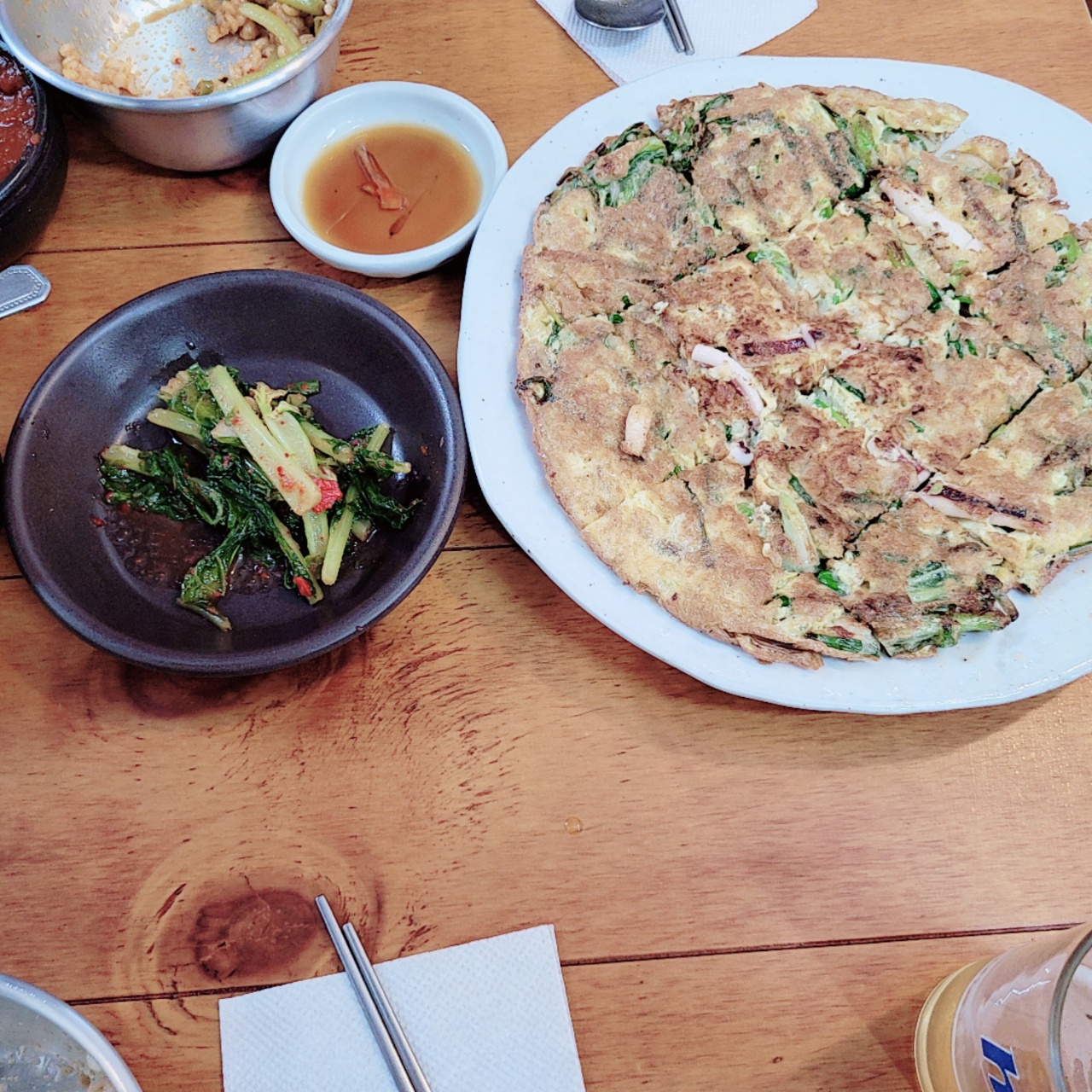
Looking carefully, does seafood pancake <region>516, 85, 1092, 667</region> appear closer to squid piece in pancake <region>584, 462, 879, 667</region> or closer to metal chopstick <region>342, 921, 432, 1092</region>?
squid piece in pancake <region>584, 462, 879, 667</region>

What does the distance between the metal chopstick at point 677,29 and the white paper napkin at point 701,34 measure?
15 millimetres

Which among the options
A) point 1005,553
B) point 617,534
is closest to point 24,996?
point 617,534

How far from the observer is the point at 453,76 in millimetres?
2404

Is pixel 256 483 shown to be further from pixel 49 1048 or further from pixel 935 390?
pixel 935 390

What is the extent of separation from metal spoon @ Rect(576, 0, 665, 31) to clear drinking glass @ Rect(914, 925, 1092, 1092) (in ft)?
7.48

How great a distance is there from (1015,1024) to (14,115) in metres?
2.66

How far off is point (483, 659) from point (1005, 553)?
3.40ft

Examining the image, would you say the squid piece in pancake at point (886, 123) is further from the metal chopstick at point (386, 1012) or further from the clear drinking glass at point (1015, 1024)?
the metal chopstick at point (386, 1012)

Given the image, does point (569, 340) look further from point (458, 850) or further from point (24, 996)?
point (24, 996)

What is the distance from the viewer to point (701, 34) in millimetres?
2412

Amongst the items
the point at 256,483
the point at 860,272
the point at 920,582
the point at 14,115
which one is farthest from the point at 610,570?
the point at 14,115

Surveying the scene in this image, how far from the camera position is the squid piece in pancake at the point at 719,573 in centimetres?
164

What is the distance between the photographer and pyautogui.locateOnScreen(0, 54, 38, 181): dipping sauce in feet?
6.60

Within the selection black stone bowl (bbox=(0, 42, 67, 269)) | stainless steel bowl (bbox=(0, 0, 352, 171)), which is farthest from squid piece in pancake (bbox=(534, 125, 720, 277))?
black stone bowl (bbox=(0, 42, 67, 269))
